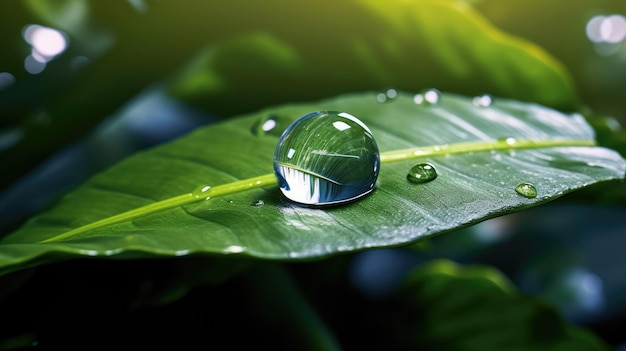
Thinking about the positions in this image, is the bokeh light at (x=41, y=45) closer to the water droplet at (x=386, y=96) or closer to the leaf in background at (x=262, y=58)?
the leaf in background at (x=262, y=58)

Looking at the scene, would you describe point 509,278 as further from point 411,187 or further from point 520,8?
point 411,187

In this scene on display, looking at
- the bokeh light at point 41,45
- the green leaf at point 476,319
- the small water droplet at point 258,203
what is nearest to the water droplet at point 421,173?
the small water droplet at point 258,203

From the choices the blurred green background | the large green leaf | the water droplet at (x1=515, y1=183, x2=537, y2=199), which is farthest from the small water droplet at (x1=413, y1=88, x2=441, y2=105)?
the water droplet at (x1=515, y1=183, x2=537, y2=199)

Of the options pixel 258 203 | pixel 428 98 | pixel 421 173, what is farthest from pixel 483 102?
pixel 258 203

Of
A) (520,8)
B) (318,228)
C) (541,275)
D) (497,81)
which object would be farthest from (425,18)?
(541,275)

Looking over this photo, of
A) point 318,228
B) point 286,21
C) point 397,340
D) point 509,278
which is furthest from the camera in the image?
point 509,278

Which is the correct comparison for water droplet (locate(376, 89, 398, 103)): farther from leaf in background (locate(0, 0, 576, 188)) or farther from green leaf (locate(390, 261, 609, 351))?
green leaf (locate(390, 261, 609, 351))

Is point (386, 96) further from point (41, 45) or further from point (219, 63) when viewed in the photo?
point (41, 45)
